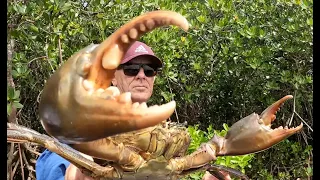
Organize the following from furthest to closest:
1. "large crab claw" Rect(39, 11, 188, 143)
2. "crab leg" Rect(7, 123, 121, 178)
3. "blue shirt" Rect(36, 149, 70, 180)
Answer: "blue shirt" Rect(36, 149, 70, 180) < "crab leg" Rect(7, 123, 121, 178) < "large crab claw" Rect(39, 11, 188, 143)

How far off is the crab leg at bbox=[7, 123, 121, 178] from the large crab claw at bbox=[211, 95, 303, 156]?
0.38m

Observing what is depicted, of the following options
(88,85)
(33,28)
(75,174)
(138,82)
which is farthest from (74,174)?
(33,28)

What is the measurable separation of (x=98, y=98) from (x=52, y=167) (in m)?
0.86

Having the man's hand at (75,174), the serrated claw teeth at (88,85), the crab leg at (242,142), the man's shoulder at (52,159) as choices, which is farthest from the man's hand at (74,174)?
the serrated claw teeth at (88,85)

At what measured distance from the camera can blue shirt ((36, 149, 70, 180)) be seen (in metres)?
1.68

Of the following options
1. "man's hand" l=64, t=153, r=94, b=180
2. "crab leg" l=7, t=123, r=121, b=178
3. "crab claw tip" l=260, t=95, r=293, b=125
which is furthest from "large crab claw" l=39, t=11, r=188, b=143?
"crab claw tip" l=260, t=95, r=293, b=125

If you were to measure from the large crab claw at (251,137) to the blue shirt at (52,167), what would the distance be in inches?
20.9

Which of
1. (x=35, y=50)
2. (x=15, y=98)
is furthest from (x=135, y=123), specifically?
(x=35, y=50)

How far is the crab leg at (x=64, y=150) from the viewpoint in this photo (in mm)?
1322

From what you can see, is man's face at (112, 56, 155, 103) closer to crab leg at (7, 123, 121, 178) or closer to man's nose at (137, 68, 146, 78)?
man's nose at (137, 68, 146, 78)

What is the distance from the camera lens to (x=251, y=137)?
4.95 feet

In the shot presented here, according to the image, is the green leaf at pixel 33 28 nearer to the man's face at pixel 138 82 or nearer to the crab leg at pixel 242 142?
the man's face at pixel 138 82
